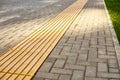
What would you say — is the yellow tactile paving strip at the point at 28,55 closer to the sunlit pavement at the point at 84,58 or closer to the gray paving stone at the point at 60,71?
the sunlit pavement at the point at 84,58

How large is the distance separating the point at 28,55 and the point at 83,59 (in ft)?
4.19

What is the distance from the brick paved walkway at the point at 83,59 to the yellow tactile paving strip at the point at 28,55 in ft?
0.56

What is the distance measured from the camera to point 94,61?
509 cm

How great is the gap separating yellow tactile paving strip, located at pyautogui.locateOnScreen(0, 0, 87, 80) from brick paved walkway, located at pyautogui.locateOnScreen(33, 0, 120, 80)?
0.17 metres

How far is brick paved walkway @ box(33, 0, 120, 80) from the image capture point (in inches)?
173

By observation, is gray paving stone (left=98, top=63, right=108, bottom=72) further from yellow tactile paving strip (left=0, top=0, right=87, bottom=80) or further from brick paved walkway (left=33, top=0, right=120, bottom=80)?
yellow tactile paving strip (left=0, top=0, right=87, bottom=80)

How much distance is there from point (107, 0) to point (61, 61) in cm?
1598

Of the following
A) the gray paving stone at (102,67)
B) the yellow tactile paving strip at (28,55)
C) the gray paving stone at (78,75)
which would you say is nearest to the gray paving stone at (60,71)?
the gray paving stone at (78,75)

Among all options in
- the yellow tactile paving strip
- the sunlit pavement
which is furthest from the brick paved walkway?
the yellow tactile paving strip

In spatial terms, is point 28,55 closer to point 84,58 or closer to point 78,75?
point 84,58

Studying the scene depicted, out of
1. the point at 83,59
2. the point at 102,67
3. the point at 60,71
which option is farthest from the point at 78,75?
the point at 83,59

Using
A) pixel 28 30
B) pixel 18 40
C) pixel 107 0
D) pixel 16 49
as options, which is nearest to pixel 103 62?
pixel 16 49

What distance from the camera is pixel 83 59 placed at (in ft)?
17.1

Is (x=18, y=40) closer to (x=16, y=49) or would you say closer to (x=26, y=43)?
(x=26, y=43)
